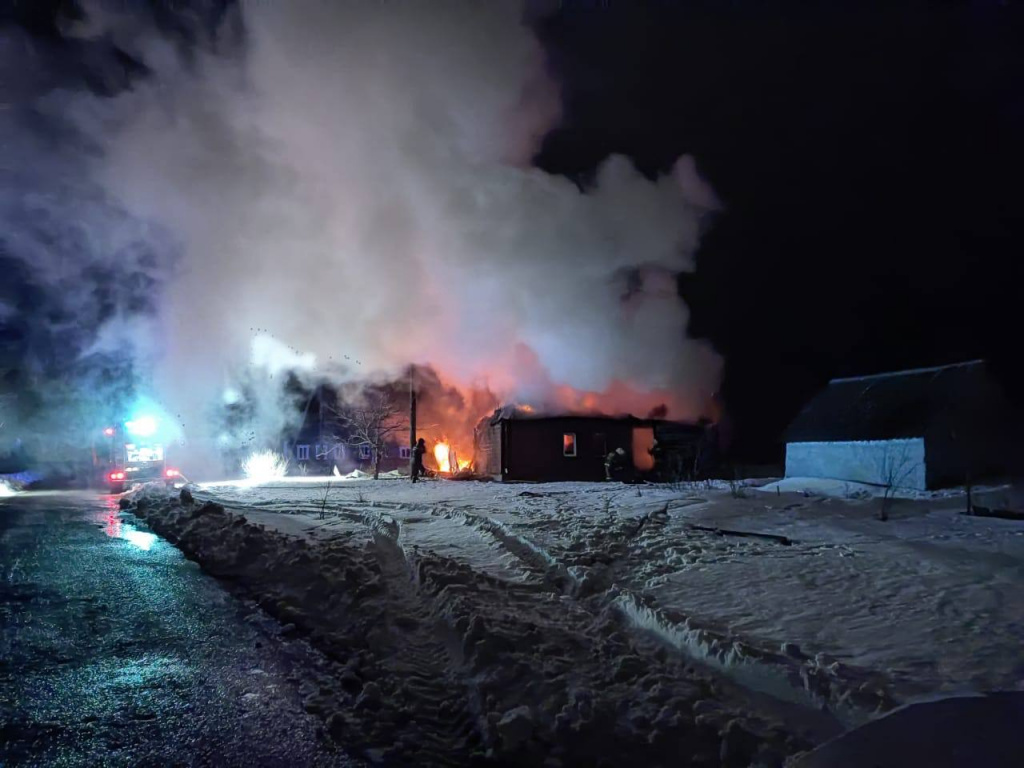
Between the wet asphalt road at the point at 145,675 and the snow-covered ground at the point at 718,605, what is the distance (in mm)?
1250

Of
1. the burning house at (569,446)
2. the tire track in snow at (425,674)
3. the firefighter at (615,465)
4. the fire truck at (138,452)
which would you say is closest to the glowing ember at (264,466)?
the fire truck at (138,452)

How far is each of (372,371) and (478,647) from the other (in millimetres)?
29974

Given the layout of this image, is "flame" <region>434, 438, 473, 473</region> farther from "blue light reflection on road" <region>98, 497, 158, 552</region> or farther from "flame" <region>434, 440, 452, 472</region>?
"blue light reflection on road" <region>98, 497, 158, 552</region>

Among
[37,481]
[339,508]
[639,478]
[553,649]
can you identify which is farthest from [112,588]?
[37,481]

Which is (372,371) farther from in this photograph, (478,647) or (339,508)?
(478,647)

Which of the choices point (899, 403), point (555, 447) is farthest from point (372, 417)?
point (899, 403)

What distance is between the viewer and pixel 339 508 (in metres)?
16.0

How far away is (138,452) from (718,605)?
3621cm

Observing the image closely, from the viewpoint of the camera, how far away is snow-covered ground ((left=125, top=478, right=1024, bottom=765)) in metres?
4.32

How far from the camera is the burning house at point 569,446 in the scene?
3088cm

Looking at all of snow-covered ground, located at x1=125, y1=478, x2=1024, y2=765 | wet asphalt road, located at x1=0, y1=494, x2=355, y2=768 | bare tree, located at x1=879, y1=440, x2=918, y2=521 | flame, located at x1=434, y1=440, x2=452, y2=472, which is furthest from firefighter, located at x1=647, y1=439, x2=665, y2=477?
wet asphalt road, located at x1=0, y1=494, x2=355, y2=768

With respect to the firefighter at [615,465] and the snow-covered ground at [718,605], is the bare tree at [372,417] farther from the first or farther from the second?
the snow-covered ground at [718,605]

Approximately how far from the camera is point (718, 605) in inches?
249

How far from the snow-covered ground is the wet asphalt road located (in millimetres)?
1250
